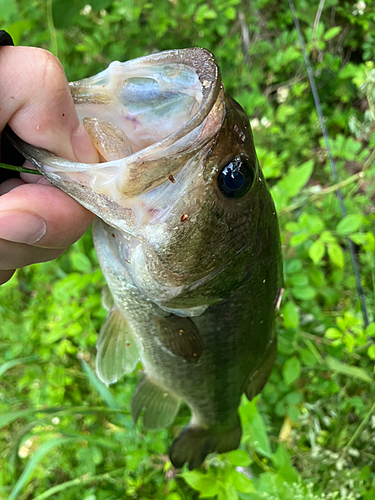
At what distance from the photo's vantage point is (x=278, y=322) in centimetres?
212

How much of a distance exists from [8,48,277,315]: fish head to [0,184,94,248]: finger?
8 cm

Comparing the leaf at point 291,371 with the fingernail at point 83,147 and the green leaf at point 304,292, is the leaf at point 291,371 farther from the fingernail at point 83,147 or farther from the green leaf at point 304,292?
the fingernail at point 83,147

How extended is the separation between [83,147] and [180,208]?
31 centimetres

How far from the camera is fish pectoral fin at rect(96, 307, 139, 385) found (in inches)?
55.8

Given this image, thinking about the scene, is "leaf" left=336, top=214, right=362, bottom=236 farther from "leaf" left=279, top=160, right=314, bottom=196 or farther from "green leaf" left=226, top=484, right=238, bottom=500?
"green leaf" left=226, top=484, right=238, bottom=500

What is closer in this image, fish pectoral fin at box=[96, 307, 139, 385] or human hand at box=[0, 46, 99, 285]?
human hand at box=[0, 46, 99, 285]

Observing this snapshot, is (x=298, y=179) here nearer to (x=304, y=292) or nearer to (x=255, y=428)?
(x=304, y=292)

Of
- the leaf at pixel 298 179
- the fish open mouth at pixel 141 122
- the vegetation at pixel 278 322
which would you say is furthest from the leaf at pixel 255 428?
the fish open mouth at pixel 141 122

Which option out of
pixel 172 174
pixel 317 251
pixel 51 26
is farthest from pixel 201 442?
pixel 51 26

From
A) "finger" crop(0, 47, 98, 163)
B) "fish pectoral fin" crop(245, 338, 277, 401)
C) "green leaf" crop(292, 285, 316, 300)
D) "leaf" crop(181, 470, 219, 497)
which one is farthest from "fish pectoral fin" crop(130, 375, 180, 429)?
"finger" crop(0, 47, 98, 163)

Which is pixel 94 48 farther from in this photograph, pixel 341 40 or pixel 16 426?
pixel 16 426

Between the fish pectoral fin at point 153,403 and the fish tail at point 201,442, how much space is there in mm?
118

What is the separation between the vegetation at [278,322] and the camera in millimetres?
1656

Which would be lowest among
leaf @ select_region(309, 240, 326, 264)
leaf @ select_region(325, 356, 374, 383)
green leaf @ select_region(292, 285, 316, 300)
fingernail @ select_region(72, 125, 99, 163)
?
leaf @ select_region(325, 356, 374, 383)
